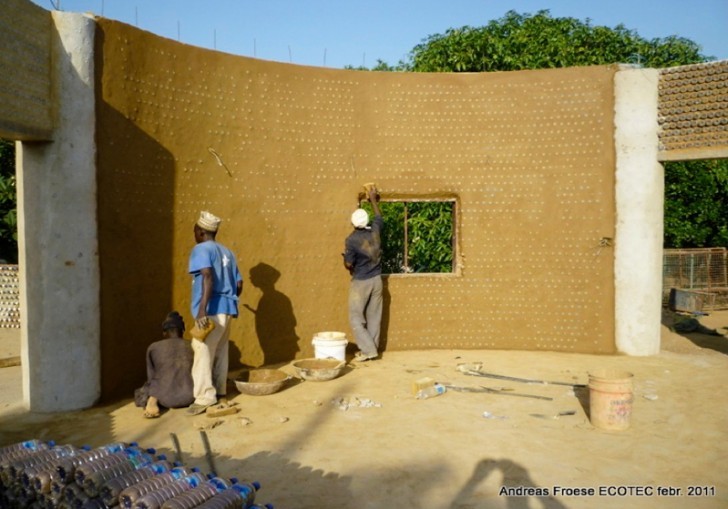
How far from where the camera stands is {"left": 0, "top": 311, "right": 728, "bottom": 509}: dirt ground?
394 cm

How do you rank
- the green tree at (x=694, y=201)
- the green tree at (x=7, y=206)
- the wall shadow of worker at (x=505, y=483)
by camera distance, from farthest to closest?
the green tree at (x=694, y=201) < the green tree at (x=7, y=206) < the wall shadow of worker at (x=505, y=483)

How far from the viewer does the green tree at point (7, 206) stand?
12.4 metres

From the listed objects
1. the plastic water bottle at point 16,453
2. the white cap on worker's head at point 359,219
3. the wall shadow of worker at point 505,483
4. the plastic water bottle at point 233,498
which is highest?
the white cap on worker's head at point 359,219

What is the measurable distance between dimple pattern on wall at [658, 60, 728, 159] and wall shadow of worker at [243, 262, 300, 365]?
521cm

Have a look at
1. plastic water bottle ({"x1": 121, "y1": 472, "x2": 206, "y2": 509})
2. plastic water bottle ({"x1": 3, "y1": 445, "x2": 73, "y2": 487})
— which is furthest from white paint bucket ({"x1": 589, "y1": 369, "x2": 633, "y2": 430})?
plastic water bottle ({"x1": 3, "y1": 445, "x2": 73, "y2": 487})

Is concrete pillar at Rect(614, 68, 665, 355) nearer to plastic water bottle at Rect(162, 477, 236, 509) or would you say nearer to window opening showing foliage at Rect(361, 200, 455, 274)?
window opening showing foliage at Rect(361, 200, 455, 274)

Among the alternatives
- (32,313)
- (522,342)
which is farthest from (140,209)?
(522,342)

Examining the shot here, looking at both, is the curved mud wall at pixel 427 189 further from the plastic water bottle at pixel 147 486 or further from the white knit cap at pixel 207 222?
the plastic water bottle at pixel 147 486

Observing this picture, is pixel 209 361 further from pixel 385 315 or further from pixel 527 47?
pixel 527 47

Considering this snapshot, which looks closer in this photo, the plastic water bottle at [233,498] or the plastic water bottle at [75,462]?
the plastic water bottle at [233,498]

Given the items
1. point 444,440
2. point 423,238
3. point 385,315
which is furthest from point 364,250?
point 423,238

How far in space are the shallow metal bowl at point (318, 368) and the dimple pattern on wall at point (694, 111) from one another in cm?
494

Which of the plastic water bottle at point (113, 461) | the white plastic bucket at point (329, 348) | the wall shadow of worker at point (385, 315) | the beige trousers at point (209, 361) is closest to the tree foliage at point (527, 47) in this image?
the wall shadow of worker at point (385, 315)

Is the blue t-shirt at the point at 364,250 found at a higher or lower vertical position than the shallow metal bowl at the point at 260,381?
higher
